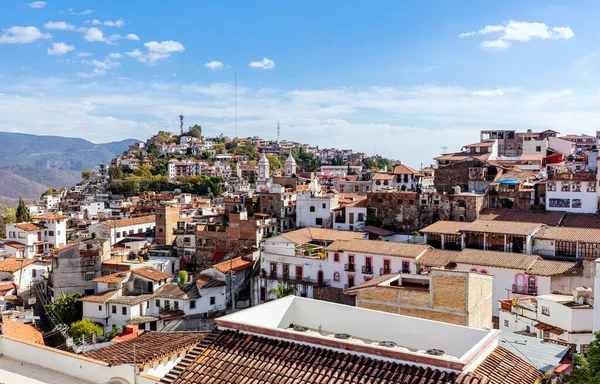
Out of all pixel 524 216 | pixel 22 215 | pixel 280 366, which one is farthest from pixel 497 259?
pixel 22 215

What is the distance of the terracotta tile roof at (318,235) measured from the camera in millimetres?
35728

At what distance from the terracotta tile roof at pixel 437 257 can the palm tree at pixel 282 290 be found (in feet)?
25.3

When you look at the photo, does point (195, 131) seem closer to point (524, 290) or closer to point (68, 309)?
point (68, 309)

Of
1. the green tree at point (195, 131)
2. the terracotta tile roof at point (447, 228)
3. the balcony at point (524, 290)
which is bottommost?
the balcony at point (524, 290)

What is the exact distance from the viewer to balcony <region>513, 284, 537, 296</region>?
82.8ft

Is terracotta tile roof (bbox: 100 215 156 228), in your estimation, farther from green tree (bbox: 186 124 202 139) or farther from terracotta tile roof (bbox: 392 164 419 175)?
green tree (bbox: 186 124 202 139)

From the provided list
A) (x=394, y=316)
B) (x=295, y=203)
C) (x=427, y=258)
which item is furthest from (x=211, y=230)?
(x=394, y=316)

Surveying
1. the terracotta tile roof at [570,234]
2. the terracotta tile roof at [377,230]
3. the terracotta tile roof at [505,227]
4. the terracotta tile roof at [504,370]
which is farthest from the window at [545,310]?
the terracotta tile roof at [377,230]

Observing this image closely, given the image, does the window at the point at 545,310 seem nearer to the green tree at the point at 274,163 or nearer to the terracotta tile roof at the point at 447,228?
the terracotta tile roof at the point at 447,228

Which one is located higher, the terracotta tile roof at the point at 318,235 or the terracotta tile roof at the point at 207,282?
the terracotta tile roof at the point at 318,235

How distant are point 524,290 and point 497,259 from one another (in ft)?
6.95

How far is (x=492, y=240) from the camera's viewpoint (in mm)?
30344

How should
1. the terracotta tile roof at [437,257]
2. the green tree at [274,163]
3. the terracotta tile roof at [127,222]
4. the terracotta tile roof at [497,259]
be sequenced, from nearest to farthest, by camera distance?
1. the terracotta tile roof at [497,259]
2. the terracotta tile roof at [437,257]
3. the terracotta tile roof at [127,222]
4. the green tree at [274,163]

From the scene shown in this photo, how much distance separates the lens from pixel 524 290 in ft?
83.5
